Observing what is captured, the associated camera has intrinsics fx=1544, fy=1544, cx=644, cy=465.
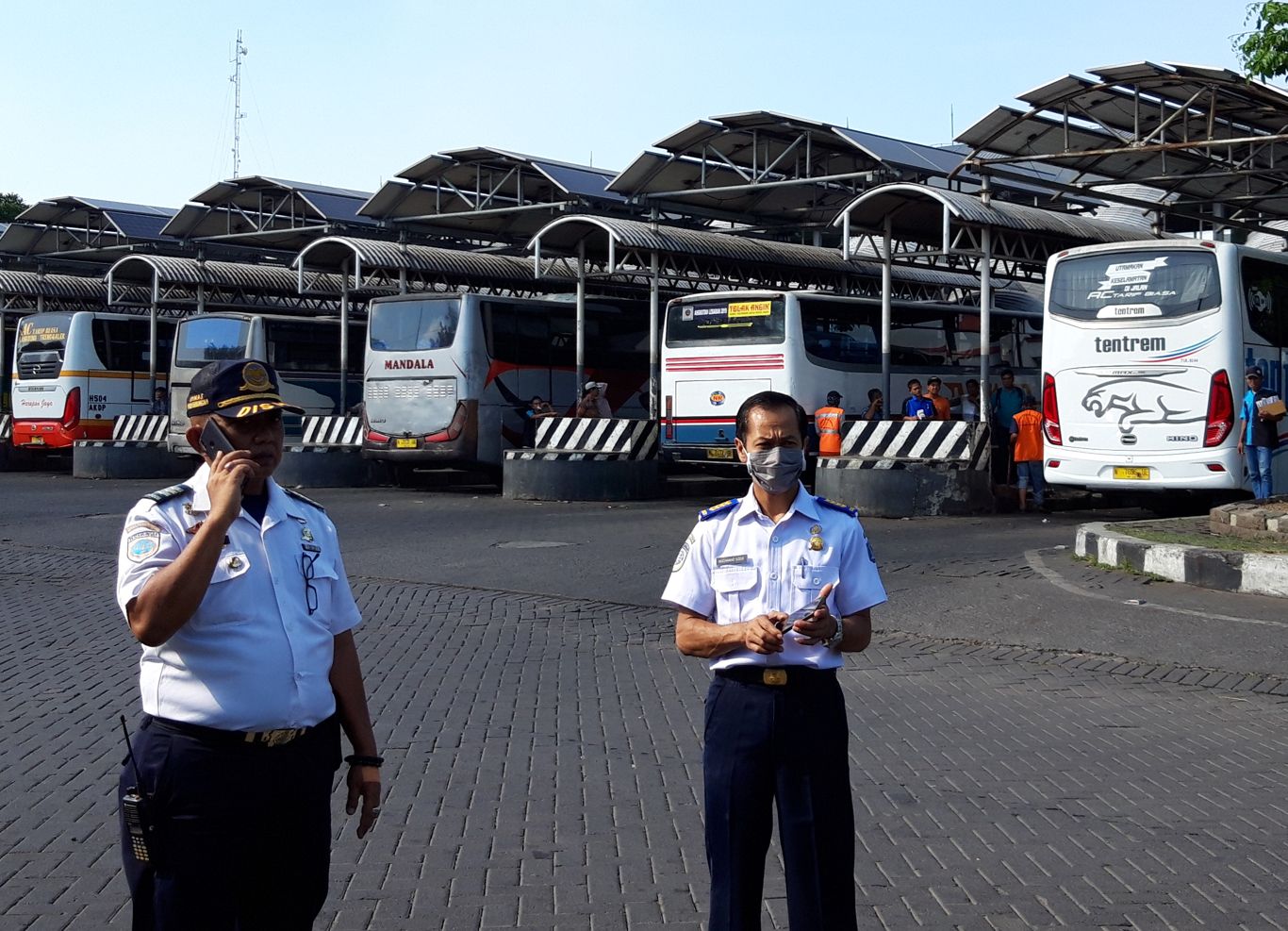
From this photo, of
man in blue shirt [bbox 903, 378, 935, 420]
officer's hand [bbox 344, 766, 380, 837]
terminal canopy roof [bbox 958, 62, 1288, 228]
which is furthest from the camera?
man in blue shirt [bbox 903, 378, 935, 420]

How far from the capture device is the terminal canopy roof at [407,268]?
30.2 metres

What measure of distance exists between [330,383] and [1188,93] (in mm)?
20726

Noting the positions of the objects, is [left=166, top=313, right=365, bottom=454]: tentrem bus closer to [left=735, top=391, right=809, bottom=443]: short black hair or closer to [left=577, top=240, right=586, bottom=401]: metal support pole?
[left=577, top=240, right=586, bottom=401]: metal support pole

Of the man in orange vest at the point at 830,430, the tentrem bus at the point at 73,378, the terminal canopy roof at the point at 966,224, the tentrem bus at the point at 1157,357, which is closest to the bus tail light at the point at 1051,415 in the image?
the tentrem bus at the point at 1157,357

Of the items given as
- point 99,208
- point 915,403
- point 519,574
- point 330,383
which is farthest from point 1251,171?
point 99,208

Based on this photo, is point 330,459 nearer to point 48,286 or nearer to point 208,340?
point 208,340

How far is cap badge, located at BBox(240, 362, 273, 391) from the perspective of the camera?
3396 mm

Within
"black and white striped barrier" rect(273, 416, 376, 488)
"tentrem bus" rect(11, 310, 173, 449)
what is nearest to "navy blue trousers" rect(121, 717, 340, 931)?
"black and white striped barrier" rect(273, 416, 376, 488)

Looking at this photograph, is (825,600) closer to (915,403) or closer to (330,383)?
(915,403)

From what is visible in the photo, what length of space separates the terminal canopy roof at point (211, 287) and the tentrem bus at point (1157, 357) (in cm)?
1975

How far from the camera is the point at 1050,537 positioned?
53.4 ft

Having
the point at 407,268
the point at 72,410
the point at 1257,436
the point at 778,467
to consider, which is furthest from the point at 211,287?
the point at 778,467

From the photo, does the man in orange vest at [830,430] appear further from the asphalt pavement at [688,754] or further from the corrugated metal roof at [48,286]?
the corrugated metal roof at [48,286]

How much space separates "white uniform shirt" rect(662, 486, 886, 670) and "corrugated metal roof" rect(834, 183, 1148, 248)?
1903cm
